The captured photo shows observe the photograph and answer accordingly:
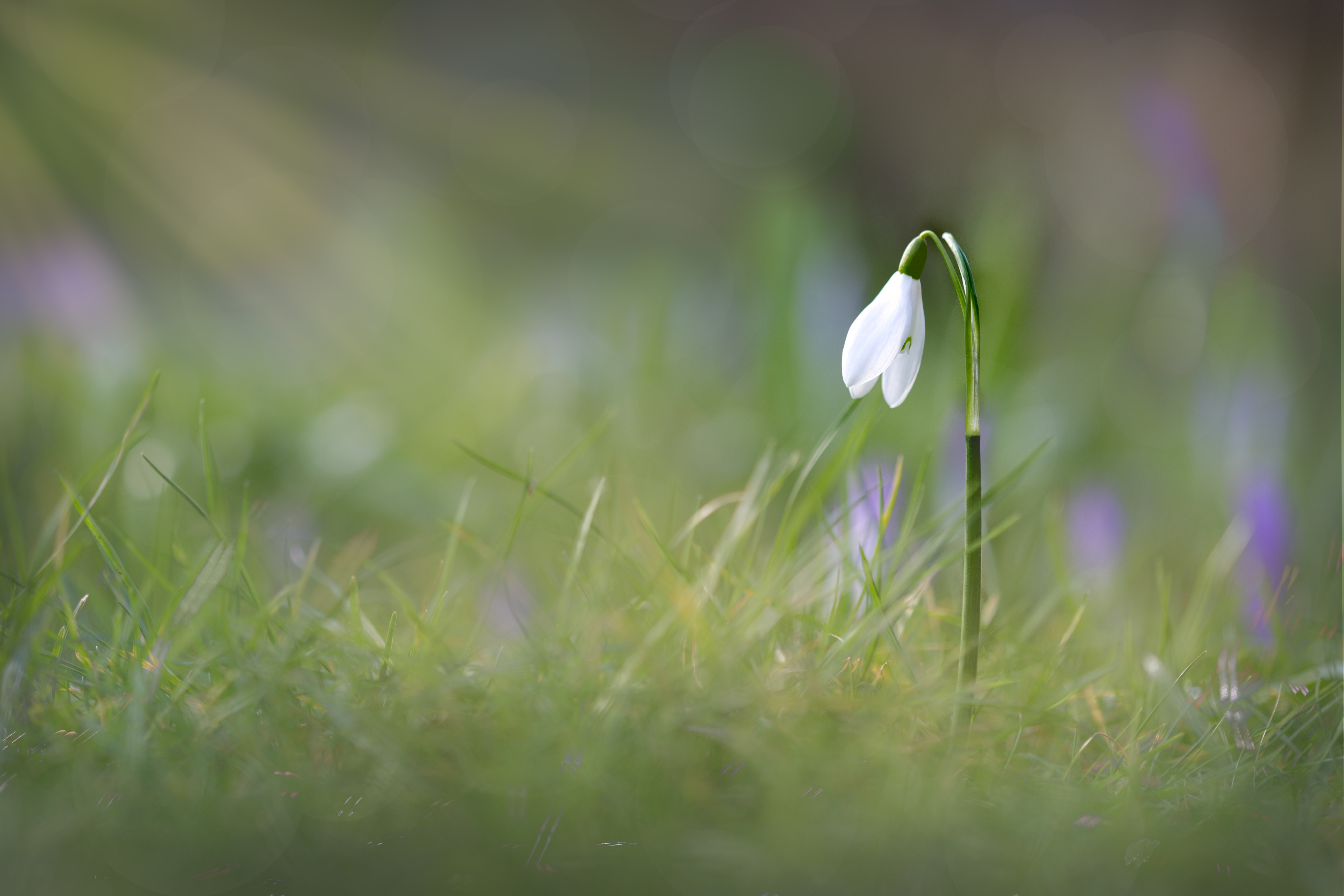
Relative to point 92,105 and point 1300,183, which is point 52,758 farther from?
point 92,105

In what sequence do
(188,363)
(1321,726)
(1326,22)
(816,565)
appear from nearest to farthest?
(1321,726)
(816,565)
(1326,22)
(188,363)

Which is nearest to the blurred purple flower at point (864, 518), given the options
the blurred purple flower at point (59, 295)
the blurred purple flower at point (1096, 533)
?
the blurred purple flower at point (1096, 533)

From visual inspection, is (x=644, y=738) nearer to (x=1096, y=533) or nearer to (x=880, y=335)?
(x=880, y=335)

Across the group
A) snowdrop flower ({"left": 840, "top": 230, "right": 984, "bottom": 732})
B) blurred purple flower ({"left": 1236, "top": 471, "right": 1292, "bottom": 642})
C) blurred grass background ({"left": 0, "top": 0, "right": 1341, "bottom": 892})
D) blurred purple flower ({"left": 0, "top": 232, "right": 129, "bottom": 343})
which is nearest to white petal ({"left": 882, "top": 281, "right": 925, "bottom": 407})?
snowdrop flower ({"left": 840, "top": 230, "right": 984, "bottom": 732})

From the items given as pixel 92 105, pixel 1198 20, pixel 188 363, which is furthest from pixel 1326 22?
pixel 92 105

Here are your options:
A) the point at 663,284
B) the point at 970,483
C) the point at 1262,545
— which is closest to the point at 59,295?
the point at 663,284

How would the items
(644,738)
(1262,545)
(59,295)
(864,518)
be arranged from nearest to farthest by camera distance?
→ (644,738) < (864,518) < (1262,545) < (59,295)
